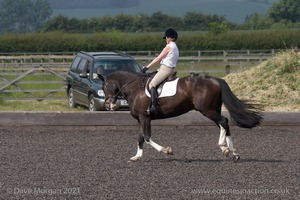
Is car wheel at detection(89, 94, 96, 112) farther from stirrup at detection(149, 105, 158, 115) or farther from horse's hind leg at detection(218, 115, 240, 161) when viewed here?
horse's hind leg at detection(218, 115, 240, 161)

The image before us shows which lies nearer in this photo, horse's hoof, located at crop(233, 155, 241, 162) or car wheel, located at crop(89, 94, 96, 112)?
horse's hoof, located at crop(233, 155, 241, 162)

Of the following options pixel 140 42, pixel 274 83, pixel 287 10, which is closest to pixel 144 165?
A: pixel 274 83

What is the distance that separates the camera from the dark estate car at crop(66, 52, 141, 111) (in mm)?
21016

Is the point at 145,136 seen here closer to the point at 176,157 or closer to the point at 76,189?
the point at 176,157

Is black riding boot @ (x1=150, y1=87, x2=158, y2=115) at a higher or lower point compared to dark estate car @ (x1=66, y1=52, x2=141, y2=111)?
higher

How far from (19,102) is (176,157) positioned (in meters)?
13.5

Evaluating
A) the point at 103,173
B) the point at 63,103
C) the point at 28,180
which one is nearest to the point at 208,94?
the point at 103,173

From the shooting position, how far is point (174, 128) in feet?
57.2

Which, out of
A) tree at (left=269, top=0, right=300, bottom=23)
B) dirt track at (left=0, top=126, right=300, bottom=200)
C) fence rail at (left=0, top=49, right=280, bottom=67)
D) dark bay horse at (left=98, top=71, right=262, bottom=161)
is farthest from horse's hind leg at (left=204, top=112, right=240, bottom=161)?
tree at (left=269, top=0, right=300, bottom=23)

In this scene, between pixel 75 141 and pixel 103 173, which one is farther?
pixel 75 141

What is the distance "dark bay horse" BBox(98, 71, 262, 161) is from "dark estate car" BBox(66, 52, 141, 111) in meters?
6.99

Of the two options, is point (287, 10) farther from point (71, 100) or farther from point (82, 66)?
point (82, 66)

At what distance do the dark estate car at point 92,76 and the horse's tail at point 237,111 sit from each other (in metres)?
7.47

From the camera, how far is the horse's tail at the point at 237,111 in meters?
13.1
